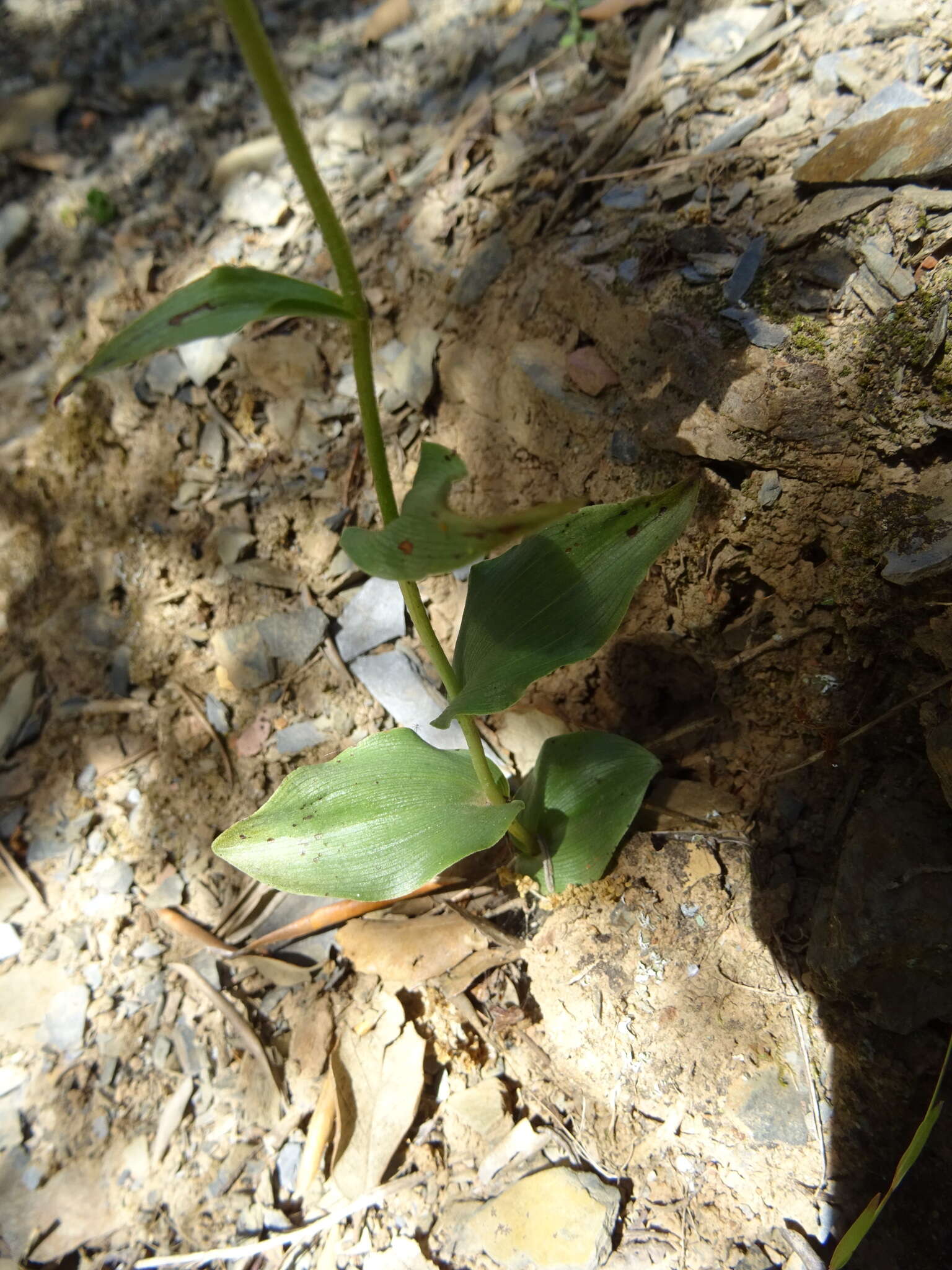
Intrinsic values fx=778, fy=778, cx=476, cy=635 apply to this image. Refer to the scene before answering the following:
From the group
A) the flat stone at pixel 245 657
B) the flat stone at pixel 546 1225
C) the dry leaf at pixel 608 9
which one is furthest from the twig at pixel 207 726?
the dry leaf at pixel 608 9

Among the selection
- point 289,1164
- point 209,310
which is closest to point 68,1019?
point 289,1164

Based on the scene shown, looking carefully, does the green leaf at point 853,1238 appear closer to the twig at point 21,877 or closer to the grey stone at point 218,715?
the grey stone at point 218,715

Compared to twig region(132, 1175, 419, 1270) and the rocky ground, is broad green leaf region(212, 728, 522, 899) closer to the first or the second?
the rocky ground

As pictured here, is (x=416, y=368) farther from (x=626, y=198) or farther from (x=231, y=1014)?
(x=231, y=1014)

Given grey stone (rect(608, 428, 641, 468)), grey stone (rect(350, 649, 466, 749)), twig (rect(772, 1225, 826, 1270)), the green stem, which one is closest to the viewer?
the green stem

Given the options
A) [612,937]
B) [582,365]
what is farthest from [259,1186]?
[582,365]

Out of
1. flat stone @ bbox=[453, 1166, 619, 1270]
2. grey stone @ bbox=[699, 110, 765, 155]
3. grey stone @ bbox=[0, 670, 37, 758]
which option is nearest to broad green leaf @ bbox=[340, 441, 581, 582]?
flat stone @ bbox=[453, 1166, 619, 1270]
